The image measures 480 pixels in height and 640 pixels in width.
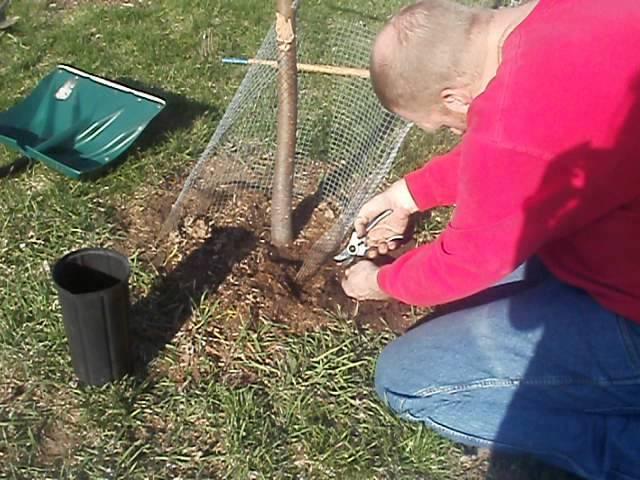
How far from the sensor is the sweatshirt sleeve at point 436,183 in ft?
9.14

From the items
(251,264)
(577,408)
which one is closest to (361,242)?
(251,264)

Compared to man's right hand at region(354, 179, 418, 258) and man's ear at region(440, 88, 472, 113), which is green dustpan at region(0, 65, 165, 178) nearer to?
man's right hand at region(354, 179, 418, 258)

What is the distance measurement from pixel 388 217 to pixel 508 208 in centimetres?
94

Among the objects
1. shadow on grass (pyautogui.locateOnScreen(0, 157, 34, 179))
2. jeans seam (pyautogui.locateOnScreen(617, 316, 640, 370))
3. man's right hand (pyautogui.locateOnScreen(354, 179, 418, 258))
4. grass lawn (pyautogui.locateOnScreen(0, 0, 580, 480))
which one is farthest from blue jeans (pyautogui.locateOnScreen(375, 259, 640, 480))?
shadow on grass (pyautogui.locateOnScreen(0, 157, 34, 179))

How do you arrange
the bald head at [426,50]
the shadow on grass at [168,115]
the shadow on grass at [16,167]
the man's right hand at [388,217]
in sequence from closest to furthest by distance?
the bald head at [426,50] → the man's right hand at [388,217] → the shadow on grass at [16,167] → the shadow on grass at [168,115]

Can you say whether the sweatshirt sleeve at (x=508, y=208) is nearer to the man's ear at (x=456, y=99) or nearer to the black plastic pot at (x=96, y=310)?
the man's ear at (x=456, y=99)

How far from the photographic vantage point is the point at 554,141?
196 centimetres

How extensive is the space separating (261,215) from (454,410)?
3.89 ft

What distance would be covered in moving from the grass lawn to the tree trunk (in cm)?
41

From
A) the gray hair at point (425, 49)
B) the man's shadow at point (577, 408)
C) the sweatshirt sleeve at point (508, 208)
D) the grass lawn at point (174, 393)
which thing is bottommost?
the grass lawn at point (174, 393)

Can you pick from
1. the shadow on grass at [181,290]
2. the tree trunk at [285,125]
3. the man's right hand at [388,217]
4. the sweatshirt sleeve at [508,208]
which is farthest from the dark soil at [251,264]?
the sweatshirt sleeve at [508,208]

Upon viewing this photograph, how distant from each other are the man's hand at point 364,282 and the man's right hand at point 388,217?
0.18 metres

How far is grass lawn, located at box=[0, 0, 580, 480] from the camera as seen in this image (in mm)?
2586

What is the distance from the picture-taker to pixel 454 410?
2559 mm
